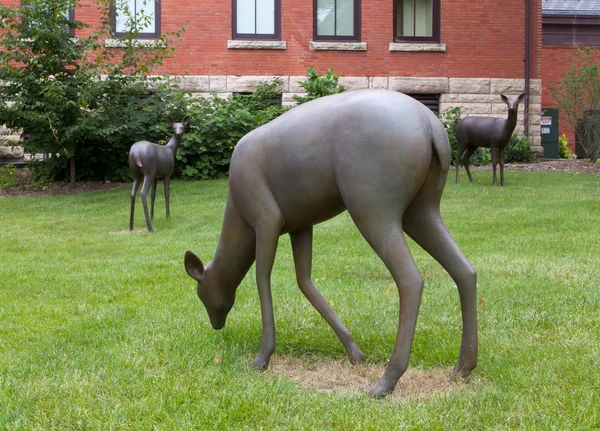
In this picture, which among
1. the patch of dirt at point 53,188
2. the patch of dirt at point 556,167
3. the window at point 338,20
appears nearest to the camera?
the patch of dirt at point 53,188

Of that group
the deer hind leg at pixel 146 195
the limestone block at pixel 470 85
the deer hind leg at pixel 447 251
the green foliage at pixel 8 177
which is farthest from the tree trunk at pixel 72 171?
the deer hind leg at pixel 447 251

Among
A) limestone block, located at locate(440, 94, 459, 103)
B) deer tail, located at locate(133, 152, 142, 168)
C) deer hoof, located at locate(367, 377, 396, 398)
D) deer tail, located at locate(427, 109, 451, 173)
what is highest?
limestone block, located at locate(440, 94, 459, 103)

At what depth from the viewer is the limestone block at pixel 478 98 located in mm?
19938

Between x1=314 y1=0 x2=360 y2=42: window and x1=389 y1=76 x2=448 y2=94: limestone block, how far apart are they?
5.50 feet

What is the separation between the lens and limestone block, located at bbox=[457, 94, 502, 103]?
65.4 feet

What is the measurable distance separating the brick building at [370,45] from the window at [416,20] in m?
0.03

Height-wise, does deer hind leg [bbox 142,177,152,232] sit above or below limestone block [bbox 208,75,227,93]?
below

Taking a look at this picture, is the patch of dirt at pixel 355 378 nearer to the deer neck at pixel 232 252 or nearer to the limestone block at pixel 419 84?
the deer neck at pixel 232 252

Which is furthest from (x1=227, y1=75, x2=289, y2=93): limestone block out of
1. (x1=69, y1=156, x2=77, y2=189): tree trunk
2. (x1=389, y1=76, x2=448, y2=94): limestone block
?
(x1=69, y1=156, x2=77, y2=189): tree trunk

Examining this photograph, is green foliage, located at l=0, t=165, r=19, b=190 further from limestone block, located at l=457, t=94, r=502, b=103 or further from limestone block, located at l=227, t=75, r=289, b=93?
limestone block, located at l=457, t=94, r=502, b=103

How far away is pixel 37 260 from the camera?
8.62m

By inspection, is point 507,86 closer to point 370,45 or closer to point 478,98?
point 478,98

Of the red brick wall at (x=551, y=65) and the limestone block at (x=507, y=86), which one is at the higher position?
the red brick wall at (x=551, y=65)

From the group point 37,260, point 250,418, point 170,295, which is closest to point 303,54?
point 37,260
